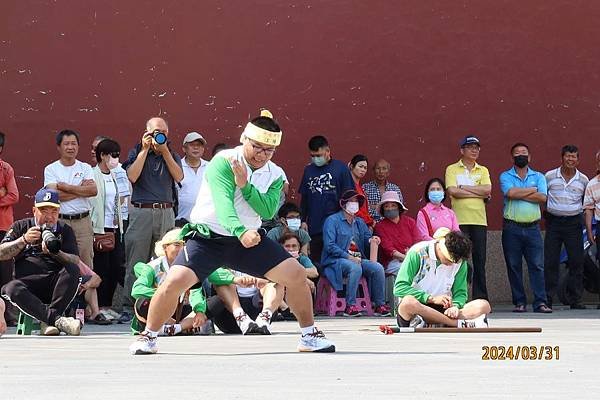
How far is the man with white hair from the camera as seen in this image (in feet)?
32.8

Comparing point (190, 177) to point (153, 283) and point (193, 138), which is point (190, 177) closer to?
point (193, 138)

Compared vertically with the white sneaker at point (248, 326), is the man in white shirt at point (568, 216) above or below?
above

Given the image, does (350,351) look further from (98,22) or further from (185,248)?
(98,22)

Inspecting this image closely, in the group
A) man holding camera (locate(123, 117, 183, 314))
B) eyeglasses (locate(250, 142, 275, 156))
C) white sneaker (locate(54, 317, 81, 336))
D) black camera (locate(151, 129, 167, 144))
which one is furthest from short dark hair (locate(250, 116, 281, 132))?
man holding camera (locate(123, 117, 183, 314))

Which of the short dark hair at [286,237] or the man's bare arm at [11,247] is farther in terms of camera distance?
the short dark hair at [286,237]

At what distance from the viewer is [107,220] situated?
15.6 metres

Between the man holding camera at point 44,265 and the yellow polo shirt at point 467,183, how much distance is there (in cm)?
558

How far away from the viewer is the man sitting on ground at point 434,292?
1326cm

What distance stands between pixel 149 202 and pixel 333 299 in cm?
268

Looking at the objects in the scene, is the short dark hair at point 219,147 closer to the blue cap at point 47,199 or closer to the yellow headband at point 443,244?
the blue cap at point 47,199

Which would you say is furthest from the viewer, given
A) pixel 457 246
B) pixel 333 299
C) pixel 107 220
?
pixel 333 299

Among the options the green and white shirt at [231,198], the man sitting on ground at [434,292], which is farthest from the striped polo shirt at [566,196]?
the green and white shirt at [231,198]

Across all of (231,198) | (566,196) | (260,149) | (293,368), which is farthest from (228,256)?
(566,196)
